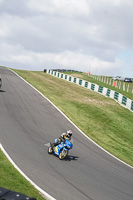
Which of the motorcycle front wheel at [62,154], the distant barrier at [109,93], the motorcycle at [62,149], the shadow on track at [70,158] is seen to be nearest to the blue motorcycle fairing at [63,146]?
the motorcycle at [62,149]

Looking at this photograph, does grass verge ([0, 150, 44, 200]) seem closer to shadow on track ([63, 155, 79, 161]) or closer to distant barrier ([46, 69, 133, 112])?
shadow on track ([63, 155, 79, 161])

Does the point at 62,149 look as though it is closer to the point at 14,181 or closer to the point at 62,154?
the point at 62,154

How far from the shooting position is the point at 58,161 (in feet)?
50.7

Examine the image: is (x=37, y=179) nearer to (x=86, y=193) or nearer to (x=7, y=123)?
(x=86, y=193)

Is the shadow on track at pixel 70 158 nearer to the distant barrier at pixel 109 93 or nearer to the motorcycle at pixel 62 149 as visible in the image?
the motorcycle at pixel 62 149

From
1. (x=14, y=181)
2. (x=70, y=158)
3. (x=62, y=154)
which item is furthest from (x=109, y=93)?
(x=14, y=181)

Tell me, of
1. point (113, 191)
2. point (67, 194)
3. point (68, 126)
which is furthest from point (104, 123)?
point (67, 194)

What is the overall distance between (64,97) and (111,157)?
1746 cm

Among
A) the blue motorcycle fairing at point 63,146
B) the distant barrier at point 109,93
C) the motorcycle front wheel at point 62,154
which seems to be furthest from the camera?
the distant barrier at point 109,93

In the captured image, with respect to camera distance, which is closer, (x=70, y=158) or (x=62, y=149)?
(x=62, y=149)

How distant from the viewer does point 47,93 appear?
3606 centimetres

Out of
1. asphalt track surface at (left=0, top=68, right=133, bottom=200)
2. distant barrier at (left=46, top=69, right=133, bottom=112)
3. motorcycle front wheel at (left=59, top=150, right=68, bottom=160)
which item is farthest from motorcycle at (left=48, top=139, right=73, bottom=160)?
distant barrier at (left=46, top=69, right=133, bottom=112)

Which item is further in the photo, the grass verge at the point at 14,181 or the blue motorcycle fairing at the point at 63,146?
the blue motorcycle fairing at the point at 63,146

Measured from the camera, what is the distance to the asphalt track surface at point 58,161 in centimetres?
1212
